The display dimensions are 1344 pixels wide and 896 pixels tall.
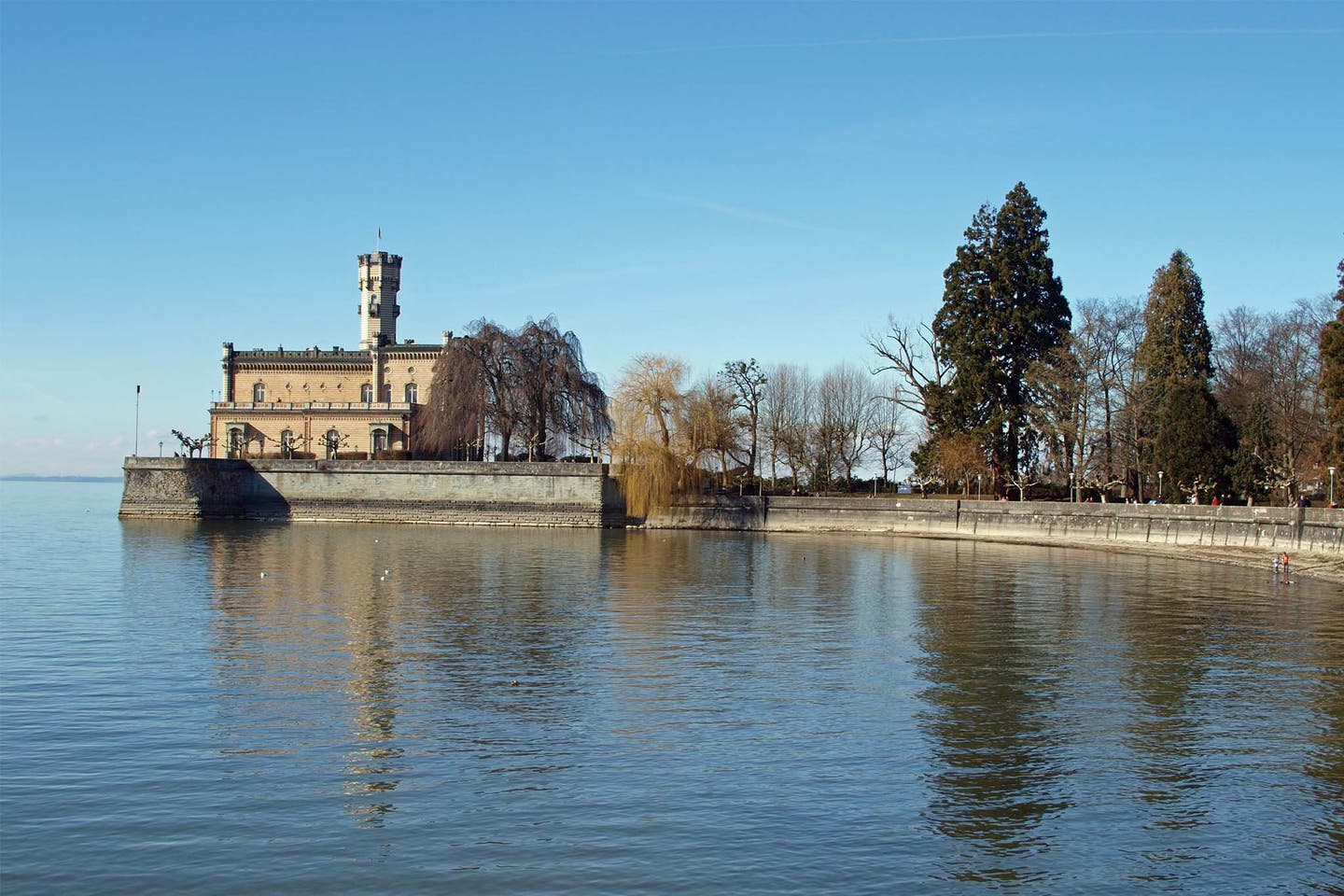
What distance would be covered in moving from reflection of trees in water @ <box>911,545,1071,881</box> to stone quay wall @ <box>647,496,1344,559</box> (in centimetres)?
1665

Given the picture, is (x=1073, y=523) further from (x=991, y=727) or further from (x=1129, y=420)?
(x=991, y=727)

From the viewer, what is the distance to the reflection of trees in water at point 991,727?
1246cm

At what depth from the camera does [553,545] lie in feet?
162

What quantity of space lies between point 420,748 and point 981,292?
5087cm

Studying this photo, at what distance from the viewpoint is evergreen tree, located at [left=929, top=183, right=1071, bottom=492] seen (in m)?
59.5

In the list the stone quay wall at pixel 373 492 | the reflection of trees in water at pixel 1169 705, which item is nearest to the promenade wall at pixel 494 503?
the stone quay wall at pixel 373 492

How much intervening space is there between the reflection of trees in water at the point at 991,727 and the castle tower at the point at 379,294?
6804 centimetres

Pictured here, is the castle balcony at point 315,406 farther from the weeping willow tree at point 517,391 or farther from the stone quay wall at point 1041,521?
the stone quay wall at point 1041,521

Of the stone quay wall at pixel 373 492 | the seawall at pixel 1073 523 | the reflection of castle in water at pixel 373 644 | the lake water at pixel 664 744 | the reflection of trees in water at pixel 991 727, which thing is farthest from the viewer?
the stone quay wall at pixel 373 492

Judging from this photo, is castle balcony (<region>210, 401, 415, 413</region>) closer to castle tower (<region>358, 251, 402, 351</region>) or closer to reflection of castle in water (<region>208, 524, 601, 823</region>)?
castle tower (<region>358, 251, 402, 351</region>)

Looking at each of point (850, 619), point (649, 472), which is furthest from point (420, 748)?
point (649, 472)

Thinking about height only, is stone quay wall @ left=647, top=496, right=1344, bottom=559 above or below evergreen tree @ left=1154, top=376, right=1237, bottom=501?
below

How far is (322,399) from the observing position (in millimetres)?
83938

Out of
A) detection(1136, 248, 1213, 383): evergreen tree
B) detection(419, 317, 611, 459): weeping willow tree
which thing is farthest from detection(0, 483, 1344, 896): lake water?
detection(419, 317, 611, 459): weeping willow tree
